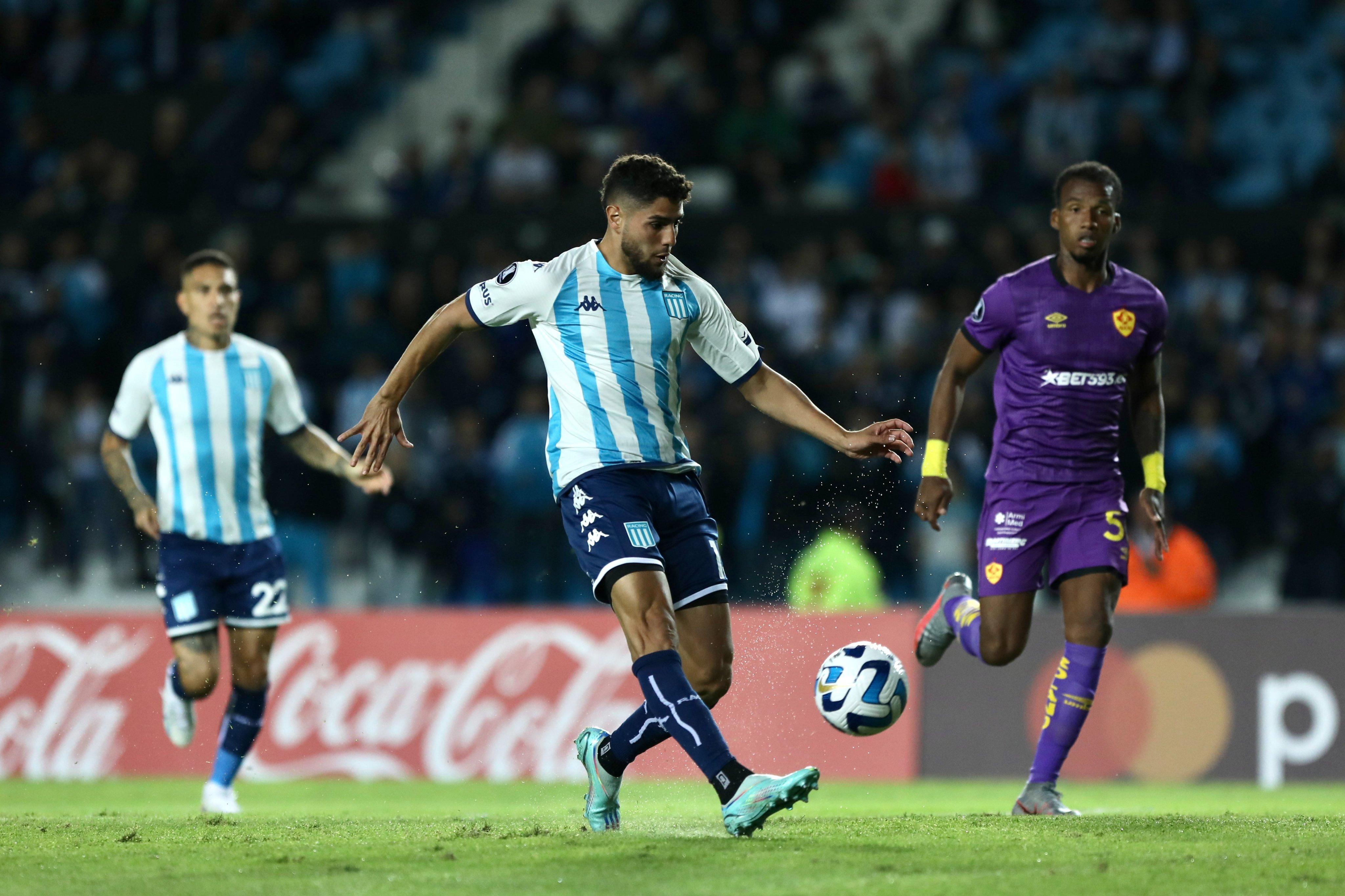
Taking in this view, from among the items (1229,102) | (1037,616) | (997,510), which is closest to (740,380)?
(997,510)

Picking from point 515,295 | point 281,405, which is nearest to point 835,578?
point 281,405

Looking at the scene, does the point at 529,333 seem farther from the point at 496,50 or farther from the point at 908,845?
the point at 908,845

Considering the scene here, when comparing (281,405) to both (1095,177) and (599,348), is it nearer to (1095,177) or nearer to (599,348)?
(599,348)

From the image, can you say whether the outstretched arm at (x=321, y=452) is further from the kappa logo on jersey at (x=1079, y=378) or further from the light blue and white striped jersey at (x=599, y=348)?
the kappa logo on jersey at (x=1079, y=378)

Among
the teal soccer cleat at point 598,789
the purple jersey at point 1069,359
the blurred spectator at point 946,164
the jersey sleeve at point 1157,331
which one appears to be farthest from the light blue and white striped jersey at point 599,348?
the blurred spectator at point 946,164

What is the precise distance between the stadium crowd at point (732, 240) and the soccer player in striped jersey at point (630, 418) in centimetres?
544

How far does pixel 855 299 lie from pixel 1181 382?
2.76 m

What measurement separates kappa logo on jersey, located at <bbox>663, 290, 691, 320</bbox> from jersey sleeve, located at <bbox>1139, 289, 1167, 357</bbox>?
6.90 ft

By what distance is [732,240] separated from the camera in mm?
14758

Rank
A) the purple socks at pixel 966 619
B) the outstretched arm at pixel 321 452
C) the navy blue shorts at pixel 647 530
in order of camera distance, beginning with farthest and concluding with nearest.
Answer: the outstretched arm at pixel 321 452 → the purple socks at pixel 966 619 → the navy blue shorts at pixel 647 530

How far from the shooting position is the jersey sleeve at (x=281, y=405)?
929 centimetres

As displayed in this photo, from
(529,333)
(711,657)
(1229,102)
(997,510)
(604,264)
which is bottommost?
(711,657)

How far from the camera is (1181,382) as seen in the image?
44.5ft

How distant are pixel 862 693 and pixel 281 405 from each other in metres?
3.80
